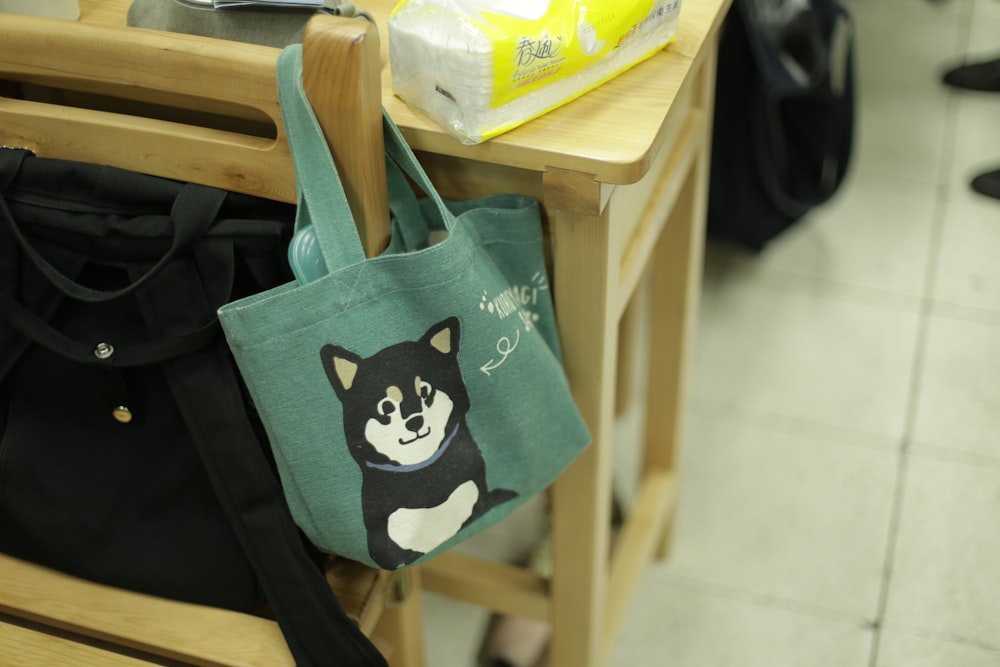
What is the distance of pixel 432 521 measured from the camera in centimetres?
82

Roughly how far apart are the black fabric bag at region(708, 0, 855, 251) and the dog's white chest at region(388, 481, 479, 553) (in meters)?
1.06

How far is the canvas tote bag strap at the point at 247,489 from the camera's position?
0.80 metres

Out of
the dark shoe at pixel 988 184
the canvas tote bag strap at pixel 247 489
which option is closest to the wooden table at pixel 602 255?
the canvas tote bag strap at pixel 247 489

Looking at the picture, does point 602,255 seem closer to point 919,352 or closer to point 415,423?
point 415,423

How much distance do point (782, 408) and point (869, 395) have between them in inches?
6.3

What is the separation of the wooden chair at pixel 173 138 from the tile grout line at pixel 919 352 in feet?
2.62

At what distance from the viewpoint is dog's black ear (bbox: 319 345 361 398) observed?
751 mm

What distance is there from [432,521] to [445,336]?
0.15 meters

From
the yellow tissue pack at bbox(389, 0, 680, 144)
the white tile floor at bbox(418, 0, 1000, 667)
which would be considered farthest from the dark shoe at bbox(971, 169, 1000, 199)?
the yellow tissue pack at bbox(389, 0, 680, 144)

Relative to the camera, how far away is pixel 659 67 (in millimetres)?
851

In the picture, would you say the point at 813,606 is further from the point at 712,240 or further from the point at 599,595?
the point at 712,240

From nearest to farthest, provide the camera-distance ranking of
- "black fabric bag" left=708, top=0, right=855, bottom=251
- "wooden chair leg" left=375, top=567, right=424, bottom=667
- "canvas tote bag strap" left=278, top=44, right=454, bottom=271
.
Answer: "canvas tote bag strap" left=278, top=44, right=454, bottom=271 → "wooden chair leg" left=375, top=567, right=424, bottom=667 → "black fabric bag" left=708, top=0, right=855, bottom=251

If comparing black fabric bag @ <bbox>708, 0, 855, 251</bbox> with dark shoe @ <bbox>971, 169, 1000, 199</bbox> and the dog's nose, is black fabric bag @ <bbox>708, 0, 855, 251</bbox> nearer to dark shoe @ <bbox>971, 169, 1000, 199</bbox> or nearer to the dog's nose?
dark shoe @ <bbox>971, 169, 1000, 199</bbox>

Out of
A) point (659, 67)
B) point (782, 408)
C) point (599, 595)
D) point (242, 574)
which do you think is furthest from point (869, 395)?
point (242, 574)
